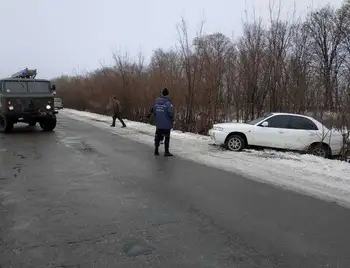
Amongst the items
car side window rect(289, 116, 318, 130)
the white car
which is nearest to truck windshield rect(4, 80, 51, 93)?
the white car

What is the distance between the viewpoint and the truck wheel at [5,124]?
16.8m

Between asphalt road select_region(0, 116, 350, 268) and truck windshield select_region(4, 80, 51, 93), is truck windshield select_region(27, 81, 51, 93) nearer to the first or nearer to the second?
truck windshield select_region(4, 80, 51, 93)

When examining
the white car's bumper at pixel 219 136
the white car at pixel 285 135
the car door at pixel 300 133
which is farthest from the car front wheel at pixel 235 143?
the car door at pixel 300 133

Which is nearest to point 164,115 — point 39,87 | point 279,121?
point 279,121

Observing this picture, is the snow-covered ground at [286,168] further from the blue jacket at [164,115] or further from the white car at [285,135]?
the blue jacket at [164,115]

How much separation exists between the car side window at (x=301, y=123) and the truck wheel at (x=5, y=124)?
12.0 meters

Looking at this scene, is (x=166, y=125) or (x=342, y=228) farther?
(x=166, y=125)

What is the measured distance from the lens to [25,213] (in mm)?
5551

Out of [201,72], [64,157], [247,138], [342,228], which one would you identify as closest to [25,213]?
[342,228]

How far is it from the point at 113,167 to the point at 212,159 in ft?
9.97

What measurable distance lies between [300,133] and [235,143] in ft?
6.90

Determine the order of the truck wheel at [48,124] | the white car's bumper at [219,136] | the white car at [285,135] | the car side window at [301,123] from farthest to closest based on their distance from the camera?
the truck wheel at [48,124]
the white car's bumper at [219,136]
the car side window at [301,123]
the white car at [285,135]

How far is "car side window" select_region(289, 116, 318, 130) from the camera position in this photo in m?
12.3

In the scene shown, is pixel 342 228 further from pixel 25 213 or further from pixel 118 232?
pixel 25 213
